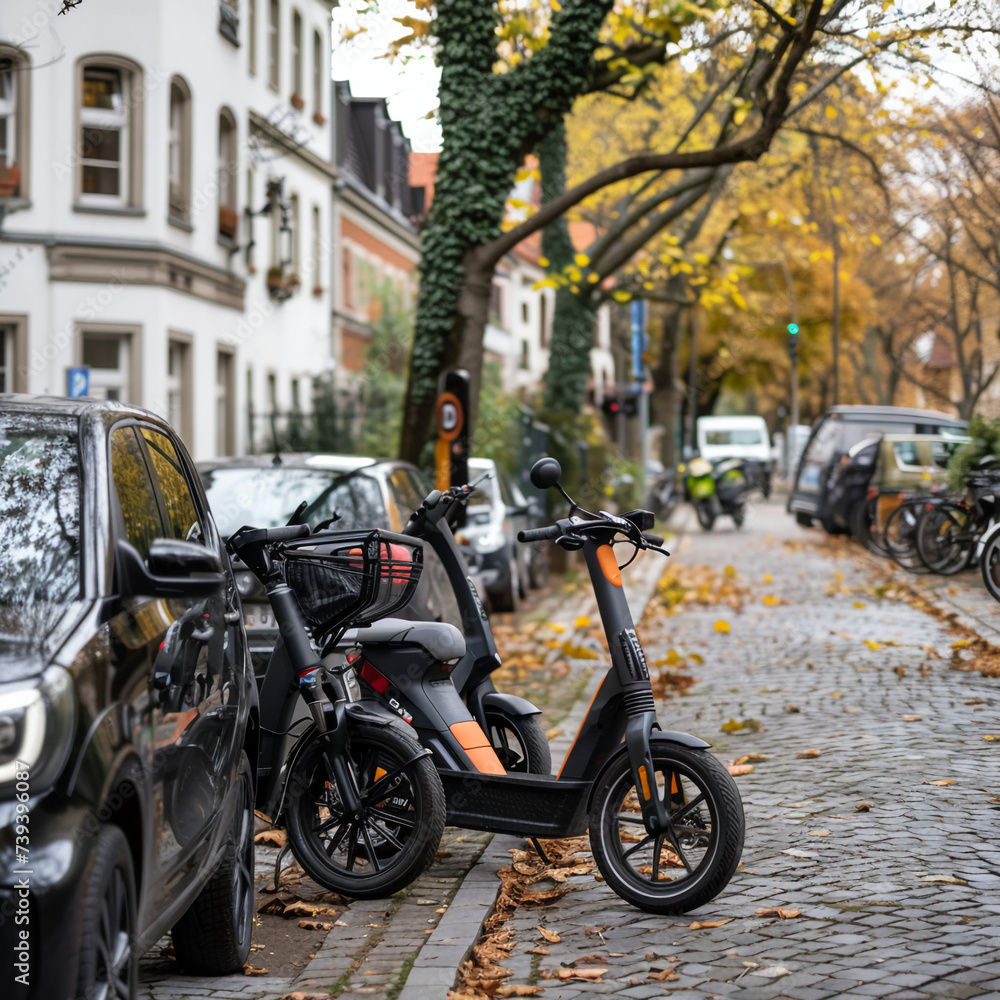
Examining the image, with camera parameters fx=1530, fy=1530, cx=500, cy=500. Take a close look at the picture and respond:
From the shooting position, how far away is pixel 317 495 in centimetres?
870

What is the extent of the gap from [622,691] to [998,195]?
1758cm

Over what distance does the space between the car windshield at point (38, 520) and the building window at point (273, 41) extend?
26.2 metres

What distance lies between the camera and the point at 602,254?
19875mm

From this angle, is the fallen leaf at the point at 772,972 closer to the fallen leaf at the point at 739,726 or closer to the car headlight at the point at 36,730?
the car headlight at the point at 36,730

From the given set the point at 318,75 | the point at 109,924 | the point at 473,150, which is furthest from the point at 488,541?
the point at 318,75

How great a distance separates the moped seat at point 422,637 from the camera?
5.96 metres

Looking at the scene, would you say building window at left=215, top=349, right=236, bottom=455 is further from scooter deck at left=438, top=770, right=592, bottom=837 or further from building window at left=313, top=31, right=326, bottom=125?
scooter deck at left=438, top=770, right=592, bottom=837

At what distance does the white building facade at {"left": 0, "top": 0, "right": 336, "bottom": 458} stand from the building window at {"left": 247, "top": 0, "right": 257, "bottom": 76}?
36mm

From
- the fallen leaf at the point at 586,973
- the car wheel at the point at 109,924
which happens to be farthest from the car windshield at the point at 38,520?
the fallen leaf at the point at 586,973

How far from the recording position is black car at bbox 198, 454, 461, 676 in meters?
8.54

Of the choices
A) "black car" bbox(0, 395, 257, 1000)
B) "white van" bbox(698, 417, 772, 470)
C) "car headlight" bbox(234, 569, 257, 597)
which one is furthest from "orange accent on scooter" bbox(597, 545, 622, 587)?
"white van" bbox(698, 417, 772, 470)

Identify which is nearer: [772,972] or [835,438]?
[772,972]

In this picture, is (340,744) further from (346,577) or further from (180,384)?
(180,384)

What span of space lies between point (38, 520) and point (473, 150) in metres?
12.0
